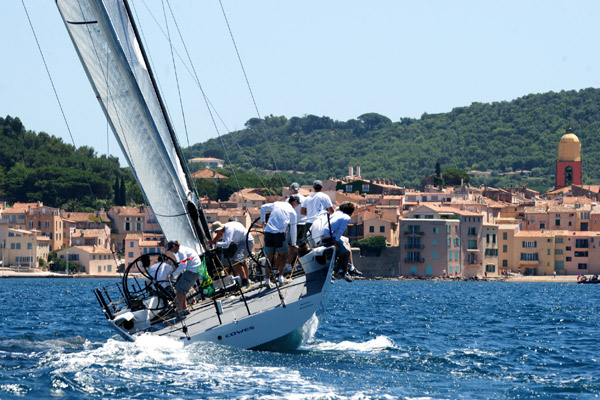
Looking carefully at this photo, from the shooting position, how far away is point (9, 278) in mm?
96812

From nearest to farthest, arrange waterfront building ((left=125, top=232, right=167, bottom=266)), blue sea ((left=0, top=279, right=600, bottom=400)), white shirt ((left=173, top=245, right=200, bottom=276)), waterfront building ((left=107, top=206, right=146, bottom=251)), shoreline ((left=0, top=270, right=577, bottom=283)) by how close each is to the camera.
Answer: blue sea ((left=0, top=279, right=600, bottom=400))
white shirt ((left=173, top=245, right=200, bottom=276))
shoreline ((left=0, top=270, right=577, bottom=283))
waterfront building ((left=125, top=232, right=167, bottom=266))
waterfront building ((left=107, top=206, right=146, bottom=251))

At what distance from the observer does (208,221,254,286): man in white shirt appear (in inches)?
738

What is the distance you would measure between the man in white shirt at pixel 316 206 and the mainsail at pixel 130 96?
6.92ft

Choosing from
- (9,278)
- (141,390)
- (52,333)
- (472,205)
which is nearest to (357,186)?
(472,205)

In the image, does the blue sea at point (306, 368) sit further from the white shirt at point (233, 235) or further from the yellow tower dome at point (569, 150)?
the yellow tower dome at point (569, 150)

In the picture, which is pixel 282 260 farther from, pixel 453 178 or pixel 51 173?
pixel 453 178

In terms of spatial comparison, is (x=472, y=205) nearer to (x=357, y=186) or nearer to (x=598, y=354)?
(x=357, y=186)

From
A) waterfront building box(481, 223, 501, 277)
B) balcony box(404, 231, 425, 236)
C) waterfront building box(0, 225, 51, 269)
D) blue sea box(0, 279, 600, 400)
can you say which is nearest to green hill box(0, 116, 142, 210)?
waterfront building box(0, 225, 51, 269)

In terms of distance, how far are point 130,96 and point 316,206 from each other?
11.5ft

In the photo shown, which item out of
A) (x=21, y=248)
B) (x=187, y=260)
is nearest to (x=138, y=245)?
(x=21, y=248)

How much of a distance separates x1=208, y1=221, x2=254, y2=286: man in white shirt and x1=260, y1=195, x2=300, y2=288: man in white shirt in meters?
0.53

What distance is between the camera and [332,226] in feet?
59.8

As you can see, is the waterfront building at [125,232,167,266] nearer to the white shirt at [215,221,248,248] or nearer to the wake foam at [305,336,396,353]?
the wake foam at [305,336,396,353]

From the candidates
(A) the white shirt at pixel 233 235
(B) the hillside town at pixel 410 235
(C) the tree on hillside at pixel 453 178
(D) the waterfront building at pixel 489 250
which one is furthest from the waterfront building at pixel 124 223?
(A) the white shirt at pixel 233 235
